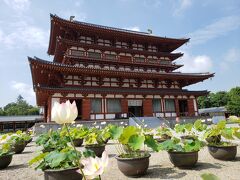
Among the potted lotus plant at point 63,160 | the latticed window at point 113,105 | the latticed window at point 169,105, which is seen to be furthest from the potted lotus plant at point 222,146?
the latticed window at point 169,105

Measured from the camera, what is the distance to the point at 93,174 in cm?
117

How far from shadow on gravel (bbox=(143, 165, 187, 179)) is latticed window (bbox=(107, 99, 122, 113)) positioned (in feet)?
44.5

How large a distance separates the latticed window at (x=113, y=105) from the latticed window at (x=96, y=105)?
29.9 inches

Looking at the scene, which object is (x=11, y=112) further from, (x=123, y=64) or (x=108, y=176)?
(x=108, y=176)

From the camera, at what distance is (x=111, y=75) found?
61.2 ft

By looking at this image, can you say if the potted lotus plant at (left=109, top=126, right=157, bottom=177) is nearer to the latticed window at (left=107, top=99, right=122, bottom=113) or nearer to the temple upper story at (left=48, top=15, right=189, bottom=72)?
the latticed window at (left=107, top=99, right=122, bottom=113)

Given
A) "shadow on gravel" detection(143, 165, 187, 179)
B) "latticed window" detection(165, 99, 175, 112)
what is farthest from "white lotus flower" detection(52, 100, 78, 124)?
"latticed window" detection(165, 99, 175, 112)

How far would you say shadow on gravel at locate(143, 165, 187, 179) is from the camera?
4235mm

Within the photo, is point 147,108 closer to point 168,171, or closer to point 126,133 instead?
point 168,171

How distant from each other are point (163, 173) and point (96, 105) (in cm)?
1372

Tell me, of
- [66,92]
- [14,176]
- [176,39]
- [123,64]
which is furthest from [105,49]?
[14,176]

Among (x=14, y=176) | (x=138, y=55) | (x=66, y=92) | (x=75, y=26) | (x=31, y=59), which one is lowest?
(x=14, y=176)

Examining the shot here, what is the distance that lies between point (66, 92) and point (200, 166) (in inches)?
512

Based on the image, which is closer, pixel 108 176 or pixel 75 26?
pixel 108 176
